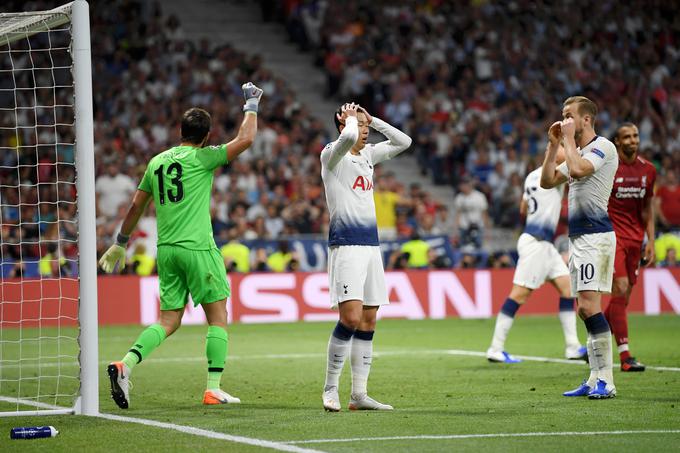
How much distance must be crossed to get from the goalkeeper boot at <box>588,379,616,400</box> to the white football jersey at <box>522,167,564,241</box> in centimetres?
483

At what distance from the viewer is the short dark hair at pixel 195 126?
1012 centimetres

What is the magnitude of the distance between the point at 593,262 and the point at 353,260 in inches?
87.4

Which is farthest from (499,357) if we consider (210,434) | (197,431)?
(210,434)

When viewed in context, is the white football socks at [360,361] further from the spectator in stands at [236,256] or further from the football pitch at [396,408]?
the spectator in stands at [236,256]

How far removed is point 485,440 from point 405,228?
58.9 feet

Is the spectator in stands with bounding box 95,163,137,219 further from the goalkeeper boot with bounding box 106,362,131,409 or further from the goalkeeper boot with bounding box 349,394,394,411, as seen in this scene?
the goalkeeper boot with bounding box 349,394,394,411

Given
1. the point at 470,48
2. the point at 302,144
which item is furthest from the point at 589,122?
the point at 470,48

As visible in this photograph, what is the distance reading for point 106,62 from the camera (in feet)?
93.8

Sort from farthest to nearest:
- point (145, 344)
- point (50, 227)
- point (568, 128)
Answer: point (50, 227), point (568, 128), point (145, 344)

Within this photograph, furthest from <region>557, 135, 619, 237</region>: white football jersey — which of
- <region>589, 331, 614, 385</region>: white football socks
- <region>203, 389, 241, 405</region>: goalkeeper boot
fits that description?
<region>203, 389, 241, 405</region>: goalkeeper boot

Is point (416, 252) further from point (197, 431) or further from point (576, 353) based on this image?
point (197, 431)

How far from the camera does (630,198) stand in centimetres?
1303

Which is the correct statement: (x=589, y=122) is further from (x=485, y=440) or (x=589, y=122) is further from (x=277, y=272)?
(x=277, y=272)

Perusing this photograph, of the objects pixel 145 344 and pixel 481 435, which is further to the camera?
pixel 145 344
